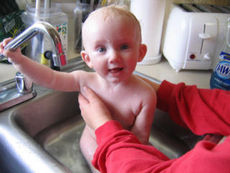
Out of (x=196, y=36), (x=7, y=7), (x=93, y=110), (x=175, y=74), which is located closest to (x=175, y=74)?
(x=175, y=74)

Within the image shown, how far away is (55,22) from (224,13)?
25.6 inches

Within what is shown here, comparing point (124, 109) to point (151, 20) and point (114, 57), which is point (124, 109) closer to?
point (114, 57)

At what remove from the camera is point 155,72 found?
3.09 feet

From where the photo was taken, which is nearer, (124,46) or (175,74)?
(124,46)

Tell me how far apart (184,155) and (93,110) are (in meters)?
0.28

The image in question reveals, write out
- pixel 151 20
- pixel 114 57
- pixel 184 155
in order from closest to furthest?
1. pixel 184 155
2. pixel 114 57
3. pixel 151 20

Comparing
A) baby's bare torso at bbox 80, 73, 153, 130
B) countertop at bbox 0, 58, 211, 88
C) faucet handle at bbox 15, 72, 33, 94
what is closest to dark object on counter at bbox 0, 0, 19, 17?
faucet handle at bbox 15, 72, 33, 94

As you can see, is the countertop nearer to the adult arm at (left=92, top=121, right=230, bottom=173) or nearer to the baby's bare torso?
the baby's bare torso

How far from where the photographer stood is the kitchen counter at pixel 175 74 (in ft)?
2.93

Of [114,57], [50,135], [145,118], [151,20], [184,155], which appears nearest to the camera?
[184,155]

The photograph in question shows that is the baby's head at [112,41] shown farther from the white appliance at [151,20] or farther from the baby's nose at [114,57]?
the white appliance at [151,20]

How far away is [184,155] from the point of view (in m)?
0.40

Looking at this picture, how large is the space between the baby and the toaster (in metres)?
0.33

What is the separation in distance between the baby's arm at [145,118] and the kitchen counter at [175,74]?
26 centimetres
